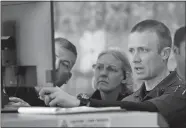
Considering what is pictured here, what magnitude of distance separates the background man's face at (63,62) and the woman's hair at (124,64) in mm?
194

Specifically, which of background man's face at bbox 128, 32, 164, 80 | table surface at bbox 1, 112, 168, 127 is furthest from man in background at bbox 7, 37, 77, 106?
table surface at bbox 1, 112, 168, 127

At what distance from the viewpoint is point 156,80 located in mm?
1918

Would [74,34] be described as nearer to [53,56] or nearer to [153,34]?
[53,56]

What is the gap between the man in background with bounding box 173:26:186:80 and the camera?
74.7 inches

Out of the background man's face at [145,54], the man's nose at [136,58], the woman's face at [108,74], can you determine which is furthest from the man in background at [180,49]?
the woman's face at [108,74]

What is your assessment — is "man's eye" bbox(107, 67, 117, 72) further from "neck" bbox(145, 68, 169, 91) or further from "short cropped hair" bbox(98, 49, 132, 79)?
"neck" bbox(145, 68, 169, 91)

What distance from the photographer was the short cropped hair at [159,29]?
1.91 m

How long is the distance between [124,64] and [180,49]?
1.16 ft

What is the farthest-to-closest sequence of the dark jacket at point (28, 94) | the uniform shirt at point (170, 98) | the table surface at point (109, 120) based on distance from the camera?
the dark jacket at point (28, 94) → the uniform shirt at point (170, 98) → the table surface at point (109, 120)

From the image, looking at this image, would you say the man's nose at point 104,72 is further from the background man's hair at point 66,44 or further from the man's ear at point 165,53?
the man's ear at point 165,53

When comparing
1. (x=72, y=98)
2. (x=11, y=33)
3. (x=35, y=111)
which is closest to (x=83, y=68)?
(x=11, y=33)

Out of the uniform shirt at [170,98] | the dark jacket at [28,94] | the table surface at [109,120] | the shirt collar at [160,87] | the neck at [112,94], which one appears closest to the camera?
the table surface at [109,120]

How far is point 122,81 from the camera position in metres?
1.96

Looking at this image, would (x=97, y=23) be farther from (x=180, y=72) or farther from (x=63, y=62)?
(x=180, y=72)
